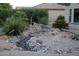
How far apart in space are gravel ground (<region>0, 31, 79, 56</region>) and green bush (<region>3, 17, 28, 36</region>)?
0.26 m

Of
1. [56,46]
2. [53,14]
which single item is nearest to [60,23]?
[53,14]

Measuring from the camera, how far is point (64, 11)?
7297 millimetres

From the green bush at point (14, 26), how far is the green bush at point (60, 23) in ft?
2.11

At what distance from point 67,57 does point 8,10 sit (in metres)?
1.61

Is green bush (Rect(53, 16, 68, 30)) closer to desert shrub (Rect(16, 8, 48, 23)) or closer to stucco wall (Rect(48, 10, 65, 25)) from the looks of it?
stucco wall (Rect(48, 10, 65, 25))

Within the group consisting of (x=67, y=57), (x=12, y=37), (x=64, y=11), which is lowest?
(x=67, y=57)

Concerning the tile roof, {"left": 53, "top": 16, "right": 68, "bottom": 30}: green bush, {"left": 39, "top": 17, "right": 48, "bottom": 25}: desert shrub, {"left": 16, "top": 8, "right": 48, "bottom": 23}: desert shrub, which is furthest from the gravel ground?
the tile roof

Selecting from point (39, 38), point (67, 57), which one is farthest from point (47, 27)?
point (67, 57)

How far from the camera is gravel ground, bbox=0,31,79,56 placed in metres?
7.27

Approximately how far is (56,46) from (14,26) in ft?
3.25

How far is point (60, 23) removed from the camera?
7.30 meters

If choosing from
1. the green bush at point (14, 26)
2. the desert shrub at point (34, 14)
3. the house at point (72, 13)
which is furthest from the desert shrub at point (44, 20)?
the house at point (72, 13)

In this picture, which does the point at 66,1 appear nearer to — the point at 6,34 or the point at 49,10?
the point at 49,10

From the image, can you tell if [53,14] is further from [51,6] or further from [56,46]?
[56,46]
